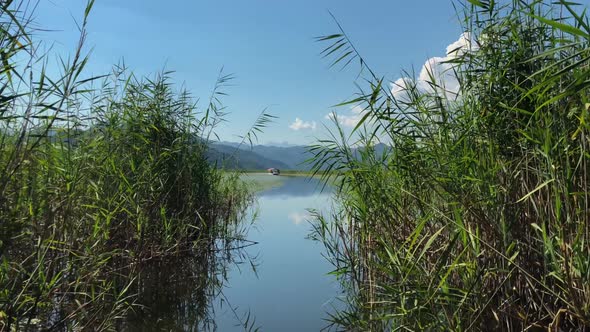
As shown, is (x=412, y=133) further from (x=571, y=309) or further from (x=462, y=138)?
(x=571, y=309)

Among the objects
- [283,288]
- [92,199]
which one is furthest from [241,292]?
[92,199]

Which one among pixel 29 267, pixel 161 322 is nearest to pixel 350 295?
pixel 161 322

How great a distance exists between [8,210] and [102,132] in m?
2.50

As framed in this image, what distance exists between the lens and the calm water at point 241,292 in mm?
4766

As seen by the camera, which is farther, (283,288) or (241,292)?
(283,288)

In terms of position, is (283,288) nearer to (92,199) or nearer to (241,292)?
(241,292)

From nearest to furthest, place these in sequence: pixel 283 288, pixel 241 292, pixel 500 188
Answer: pixel 500 188
pixel 241 292
pixel 283 288

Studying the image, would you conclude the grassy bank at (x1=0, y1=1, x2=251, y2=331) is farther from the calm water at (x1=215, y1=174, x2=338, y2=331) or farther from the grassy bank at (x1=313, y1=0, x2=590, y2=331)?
the grassy bank at (x1=313, y1=0, x2=590, y2=331)

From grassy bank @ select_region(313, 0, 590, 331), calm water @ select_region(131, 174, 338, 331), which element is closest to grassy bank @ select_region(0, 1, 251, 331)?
calm water @ select_region(131, 174, 338, 331)

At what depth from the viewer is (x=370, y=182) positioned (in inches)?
179

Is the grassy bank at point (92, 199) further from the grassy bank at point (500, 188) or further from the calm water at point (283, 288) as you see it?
the grassy bank at point (500, 188)

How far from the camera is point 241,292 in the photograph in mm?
5934

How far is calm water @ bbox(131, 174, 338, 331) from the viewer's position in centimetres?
477

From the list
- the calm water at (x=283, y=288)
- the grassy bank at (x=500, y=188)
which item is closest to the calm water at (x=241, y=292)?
the calm water at (x=283, y=288)
